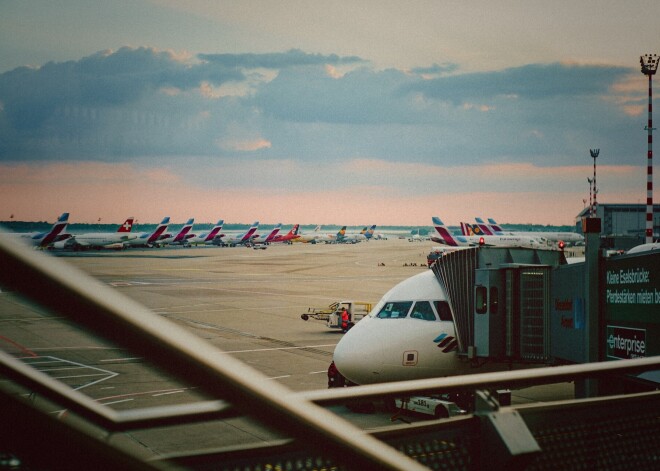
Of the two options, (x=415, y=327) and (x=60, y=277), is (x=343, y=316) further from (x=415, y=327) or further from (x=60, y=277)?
(x=60, y=277)

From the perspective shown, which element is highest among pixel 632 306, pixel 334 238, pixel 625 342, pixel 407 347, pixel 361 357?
pixel 334 238

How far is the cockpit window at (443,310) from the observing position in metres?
18.0

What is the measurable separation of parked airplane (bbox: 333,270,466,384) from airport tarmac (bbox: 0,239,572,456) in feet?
4.40

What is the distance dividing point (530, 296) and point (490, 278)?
1.05 m

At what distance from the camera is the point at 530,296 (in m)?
16.7

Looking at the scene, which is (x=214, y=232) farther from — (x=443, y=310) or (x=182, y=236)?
(x=443, y=310)

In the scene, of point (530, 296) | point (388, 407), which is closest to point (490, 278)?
point (530, 296)

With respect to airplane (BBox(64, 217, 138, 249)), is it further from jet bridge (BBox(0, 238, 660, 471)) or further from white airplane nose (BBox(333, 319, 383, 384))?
jet bridge (BBox(0, 238, 660, 471))

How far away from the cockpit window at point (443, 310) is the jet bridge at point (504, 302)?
0.14m

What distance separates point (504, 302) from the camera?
56.0 ft

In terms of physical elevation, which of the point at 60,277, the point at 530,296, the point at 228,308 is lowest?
the point at 228,308

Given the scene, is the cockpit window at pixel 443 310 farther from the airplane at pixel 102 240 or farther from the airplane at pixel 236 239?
the airplane at pixel 236 239

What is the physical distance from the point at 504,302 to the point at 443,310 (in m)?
1.72

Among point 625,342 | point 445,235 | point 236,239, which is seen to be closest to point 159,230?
point 236,239
